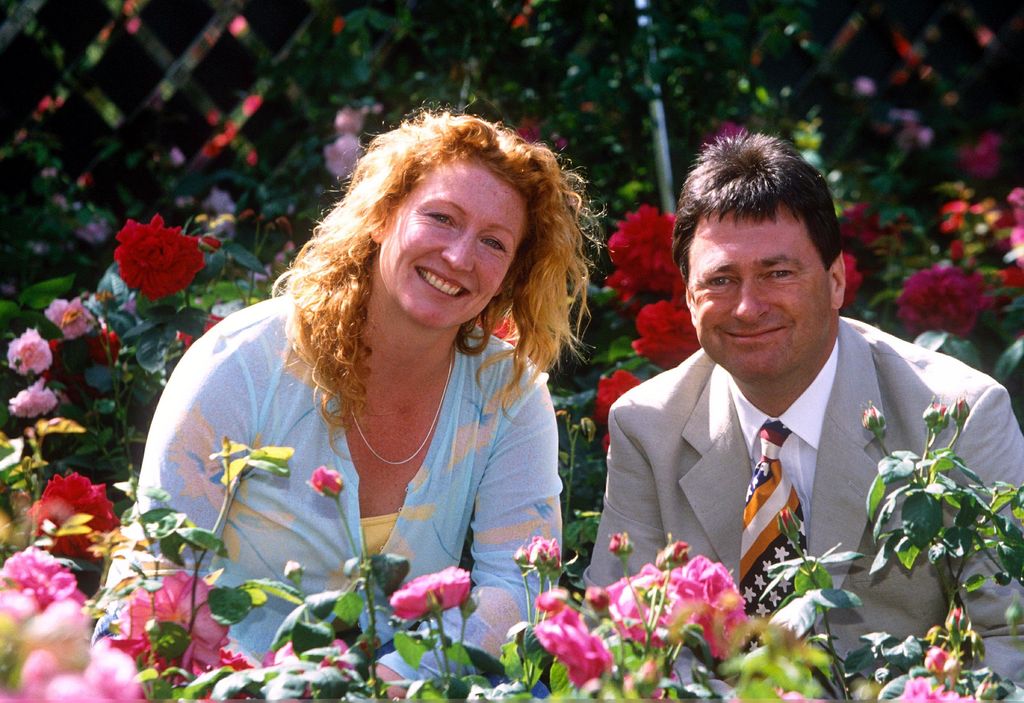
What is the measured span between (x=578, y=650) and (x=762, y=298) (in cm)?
93

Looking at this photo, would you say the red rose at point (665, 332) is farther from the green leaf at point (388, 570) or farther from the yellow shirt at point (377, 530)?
the green leaf at point (388, 570)

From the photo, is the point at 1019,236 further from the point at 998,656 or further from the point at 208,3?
the point at 208,3

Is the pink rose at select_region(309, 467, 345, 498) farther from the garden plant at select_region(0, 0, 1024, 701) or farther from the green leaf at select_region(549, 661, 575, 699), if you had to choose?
the green leaf at select_region(549, 661, 575, 699)

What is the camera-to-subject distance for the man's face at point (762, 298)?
5.71 ft

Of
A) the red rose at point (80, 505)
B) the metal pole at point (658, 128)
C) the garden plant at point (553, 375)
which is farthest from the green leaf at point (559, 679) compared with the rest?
the metal pole at point (658, 128)

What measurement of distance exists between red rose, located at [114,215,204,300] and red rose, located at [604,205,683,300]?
76cm

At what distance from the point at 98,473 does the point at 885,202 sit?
2.11 meters

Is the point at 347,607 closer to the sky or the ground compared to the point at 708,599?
closer to the ground

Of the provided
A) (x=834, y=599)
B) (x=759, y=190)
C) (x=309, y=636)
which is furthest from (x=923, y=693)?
(x=759, y=190)

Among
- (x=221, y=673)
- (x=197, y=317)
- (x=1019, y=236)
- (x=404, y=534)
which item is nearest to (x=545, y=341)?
(x=404, y=534)

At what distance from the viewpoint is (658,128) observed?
2.88 meters

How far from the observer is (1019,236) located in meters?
2.57

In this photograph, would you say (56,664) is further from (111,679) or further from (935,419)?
(935,419)

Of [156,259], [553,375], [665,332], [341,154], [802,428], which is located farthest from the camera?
[341,154]
